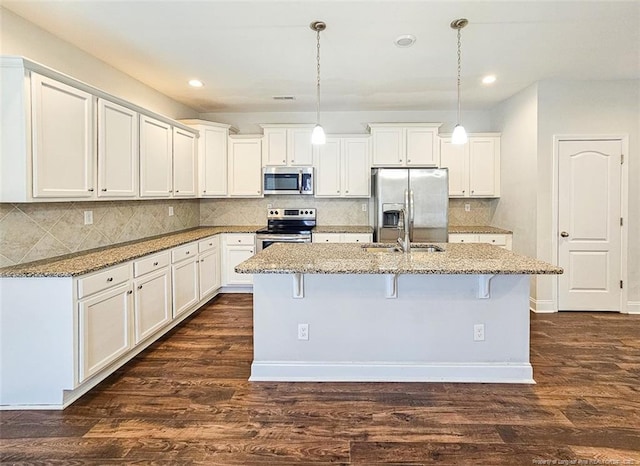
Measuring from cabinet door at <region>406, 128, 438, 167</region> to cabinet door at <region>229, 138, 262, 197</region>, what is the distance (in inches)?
84.9

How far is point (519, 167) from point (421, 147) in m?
1.27

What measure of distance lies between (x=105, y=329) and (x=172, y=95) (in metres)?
3.32

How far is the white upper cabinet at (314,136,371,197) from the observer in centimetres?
532

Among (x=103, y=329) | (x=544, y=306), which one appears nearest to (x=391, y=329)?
(x=103, y=329)

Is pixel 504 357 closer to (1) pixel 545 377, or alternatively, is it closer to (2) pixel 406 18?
(1) pixel 545 377

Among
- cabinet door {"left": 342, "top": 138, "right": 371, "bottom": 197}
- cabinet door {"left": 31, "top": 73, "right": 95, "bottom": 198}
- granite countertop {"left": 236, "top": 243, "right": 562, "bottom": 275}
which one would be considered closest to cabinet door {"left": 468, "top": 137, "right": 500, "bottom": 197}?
cabinet door {"left": 342, "top": 138, "right": 371, "bottom": 197}

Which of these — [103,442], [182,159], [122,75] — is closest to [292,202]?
[182,159]

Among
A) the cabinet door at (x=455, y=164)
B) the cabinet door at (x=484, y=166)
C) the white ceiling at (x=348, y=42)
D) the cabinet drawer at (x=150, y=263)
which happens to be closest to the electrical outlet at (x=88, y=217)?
the cabinet drawer at (x=150, y=263)

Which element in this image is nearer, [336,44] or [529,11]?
[529,11]

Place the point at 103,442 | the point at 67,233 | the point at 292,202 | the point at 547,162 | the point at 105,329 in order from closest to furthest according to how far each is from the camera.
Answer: the point at 103,442 < the point at 105,329 < the point at 67,233 < the point at 547,162 < the point at 292,202

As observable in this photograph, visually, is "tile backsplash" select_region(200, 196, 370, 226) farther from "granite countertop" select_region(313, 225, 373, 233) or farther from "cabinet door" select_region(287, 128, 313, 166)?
"cabinet door" select_region(287, 128, 313, 166)

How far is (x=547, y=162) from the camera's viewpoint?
14.1 feet

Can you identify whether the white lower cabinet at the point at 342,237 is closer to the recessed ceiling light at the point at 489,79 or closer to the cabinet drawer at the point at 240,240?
the cabinet drawer at the point at 240,240

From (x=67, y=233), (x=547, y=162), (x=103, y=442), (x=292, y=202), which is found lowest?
(x=103, y=442)
